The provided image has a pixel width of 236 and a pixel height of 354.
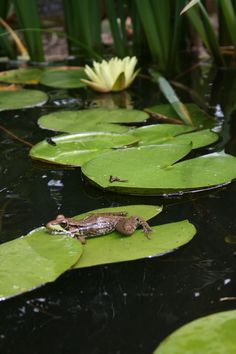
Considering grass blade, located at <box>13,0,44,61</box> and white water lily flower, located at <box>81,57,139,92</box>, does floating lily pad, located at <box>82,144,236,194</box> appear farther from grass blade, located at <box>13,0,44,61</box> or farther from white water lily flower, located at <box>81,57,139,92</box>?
grass blade, located at <box>13,0,44,61</box>

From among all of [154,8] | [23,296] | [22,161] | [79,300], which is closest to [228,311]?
[79,300]

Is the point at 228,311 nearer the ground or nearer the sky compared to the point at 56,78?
nearer the ground

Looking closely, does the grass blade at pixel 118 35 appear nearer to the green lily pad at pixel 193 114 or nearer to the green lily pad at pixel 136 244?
the green lily pad at pixel 193 114

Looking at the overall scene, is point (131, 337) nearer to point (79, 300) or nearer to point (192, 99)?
point (79, 300)

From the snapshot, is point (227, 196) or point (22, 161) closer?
point (227, 196)

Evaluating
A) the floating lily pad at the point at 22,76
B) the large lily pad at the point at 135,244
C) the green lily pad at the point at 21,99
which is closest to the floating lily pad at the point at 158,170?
the large lily pad at the point at 135,244

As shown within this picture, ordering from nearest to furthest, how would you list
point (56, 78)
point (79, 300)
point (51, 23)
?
1. point (79, 300)
2. point (56, 78)
3. point (51, 23)

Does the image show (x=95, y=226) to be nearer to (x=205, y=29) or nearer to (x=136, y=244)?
(x=136, y=244)
